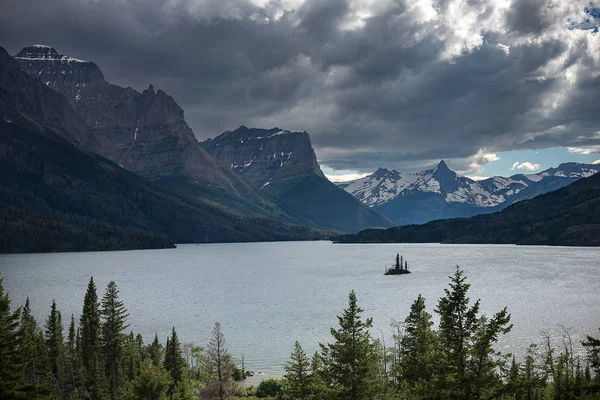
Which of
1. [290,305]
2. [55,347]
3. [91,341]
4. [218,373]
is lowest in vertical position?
[290,305]

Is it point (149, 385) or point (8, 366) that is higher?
point (8, 366)

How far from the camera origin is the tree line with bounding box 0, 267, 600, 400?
3434cm

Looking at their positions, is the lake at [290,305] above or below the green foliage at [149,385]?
below

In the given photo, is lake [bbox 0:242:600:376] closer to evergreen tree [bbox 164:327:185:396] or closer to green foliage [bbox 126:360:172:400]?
evergreen tree [bbox 164:327:185:396]

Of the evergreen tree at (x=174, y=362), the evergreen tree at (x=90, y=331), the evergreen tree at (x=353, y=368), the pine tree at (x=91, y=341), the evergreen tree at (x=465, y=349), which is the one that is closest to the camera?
the evergreen tree at (x=465, y=349)

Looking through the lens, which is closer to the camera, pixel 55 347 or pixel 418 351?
pixel 418 351

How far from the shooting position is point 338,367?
1586 inches

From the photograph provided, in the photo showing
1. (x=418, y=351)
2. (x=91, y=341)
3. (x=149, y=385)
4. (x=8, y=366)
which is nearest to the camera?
(x=8, y=366)

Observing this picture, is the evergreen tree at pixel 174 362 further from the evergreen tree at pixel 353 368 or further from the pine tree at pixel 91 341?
the evergreen tree at pixel 353 368

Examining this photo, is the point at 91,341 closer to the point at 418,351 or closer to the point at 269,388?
the point at 269,388

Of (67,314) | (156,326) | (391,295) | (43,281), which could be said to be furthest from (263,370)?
(43,281)

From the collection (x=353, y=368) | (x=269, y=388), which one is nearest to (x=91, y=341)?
(x=269, y=388)

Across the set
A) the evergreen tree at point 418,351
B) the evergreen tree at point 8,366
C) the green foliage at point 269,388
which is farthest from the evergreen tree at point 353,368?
the green foliage at point 269,388

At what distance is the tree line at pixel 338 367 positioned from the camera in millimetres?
34344
